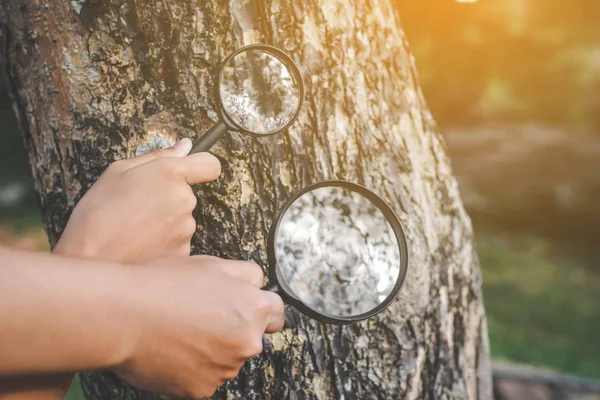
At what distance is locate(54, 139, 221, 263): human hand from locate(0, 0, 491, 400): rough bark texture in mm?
176

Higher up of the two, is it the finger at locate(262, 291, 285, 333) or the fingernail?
the fingernail

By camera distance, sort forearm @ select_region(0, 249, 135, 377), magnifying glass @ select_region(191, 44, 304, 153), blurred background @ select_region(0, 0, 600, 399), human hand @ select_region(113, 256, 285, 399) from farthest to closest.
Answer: blurred background @ select_region(0, 0, 600, 399) < magnifying glass @ select_region(191, 44, 304, 153) < human hand @ select_region(113, 256, 285, 399) < forearm @ select_region(0, 249, 135, 377)

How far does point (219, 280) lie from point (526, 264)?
20.5 feet

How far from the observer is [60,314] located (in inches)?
40.9

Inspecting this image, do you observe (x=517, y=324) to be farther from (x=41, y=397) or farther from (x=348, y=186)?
(x=41, y=397)

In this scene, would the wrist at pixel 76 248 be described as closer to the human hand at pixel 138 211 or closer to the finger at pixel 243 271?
the human hand at pixel 138 211

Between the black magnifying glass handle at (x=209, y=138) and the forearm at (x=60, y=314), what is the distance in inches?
17.1

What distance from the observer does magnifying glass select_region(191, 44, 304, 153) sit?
4.82 feet

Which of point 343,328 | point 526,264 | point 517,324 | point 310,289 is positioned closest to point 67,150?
point 310,289

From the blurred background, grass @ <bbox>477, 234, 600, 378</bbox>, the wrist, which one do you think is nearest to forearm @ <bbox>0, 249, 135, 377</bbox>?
the wrist

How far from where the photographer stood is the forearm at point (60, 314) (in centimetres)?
102

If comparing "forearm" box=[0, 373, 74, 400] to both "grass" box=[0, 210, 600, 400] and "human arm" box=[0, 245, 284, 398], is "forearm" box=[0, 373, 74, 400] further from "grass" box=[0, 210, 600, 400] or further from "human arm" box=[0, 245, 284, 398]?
"grass" box=[0, 210, 600, 400]

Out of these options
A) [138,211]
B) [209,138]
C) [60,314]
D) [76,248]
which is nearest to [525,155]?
[209,138]

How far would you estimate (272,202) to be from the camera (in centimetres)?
161
